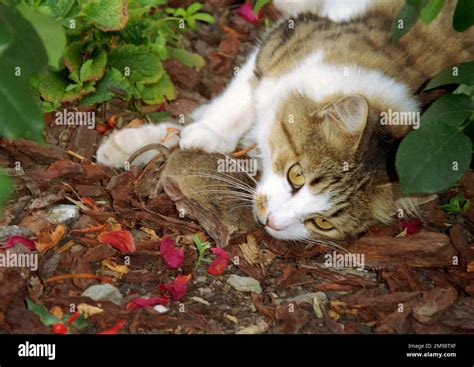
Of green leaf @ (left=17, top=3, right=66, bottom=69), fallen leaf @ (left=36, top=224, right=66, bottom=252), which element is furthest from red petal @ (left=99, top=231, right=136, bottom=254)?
green leaf @ (left=17, top=3, right=66, bottom=69)

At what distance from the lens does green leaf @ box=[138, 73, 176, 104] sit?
10.8 feet

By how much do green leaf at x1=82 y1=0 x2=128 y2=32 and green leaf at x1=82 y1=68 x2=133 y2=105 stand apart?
283 millimetres

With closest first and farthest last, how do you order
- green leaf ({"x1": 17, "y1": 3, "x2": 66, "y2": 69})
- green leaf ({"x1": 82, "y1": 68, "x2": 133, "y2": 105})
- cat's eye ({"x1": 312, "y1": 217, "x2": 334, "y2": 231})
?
green leaf ({"x1": 17, "y1": 3, "x2": 66, "y2": 69}) < cat's eye ({"x1": 312, "y1": 217, "x2": 334, "y2": 231}) < green leaf ({"x1": 82, "y1": 68, "x2": 133, "y2": 105})

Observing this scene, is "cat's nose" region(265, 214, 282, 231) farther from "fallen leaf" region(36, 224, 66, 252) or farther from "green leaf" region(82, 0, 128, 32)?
"green leaf" region(82, 0, 128, 32)

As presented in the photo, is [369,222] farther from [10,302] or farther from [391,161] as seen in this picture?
[10,302]

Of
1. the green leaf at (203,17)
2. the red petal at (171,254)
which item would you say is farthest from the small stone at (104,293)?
the green leaf at (203,17)

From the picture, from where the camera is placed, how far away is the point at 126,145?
2.91 meters

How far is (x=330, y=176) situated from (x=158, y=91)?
3.68 feet

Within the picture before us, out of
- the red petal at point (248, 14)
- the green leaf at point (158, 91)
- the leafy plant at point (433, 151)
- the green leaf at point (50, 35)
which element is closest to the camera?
the green leaf at point (50, 35)

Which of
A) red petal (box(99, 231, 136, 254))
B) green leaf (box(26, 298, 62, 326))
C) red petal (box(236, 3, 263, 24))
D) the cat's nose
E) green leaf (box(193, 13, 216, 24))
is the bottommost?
green leaf (box(26, 298, 62, 326))

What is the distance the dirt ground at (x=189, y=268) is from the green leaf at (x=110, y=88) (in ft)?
0.53

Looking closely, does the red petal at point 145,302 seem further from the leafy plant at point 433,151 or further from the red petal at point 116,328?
the leafy plant at point 433,151

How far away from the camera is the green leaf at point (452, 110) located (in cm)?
235

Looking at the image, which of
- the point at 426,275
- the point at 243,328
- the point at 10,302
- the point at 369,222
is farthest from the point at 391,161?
the point at 10,302
